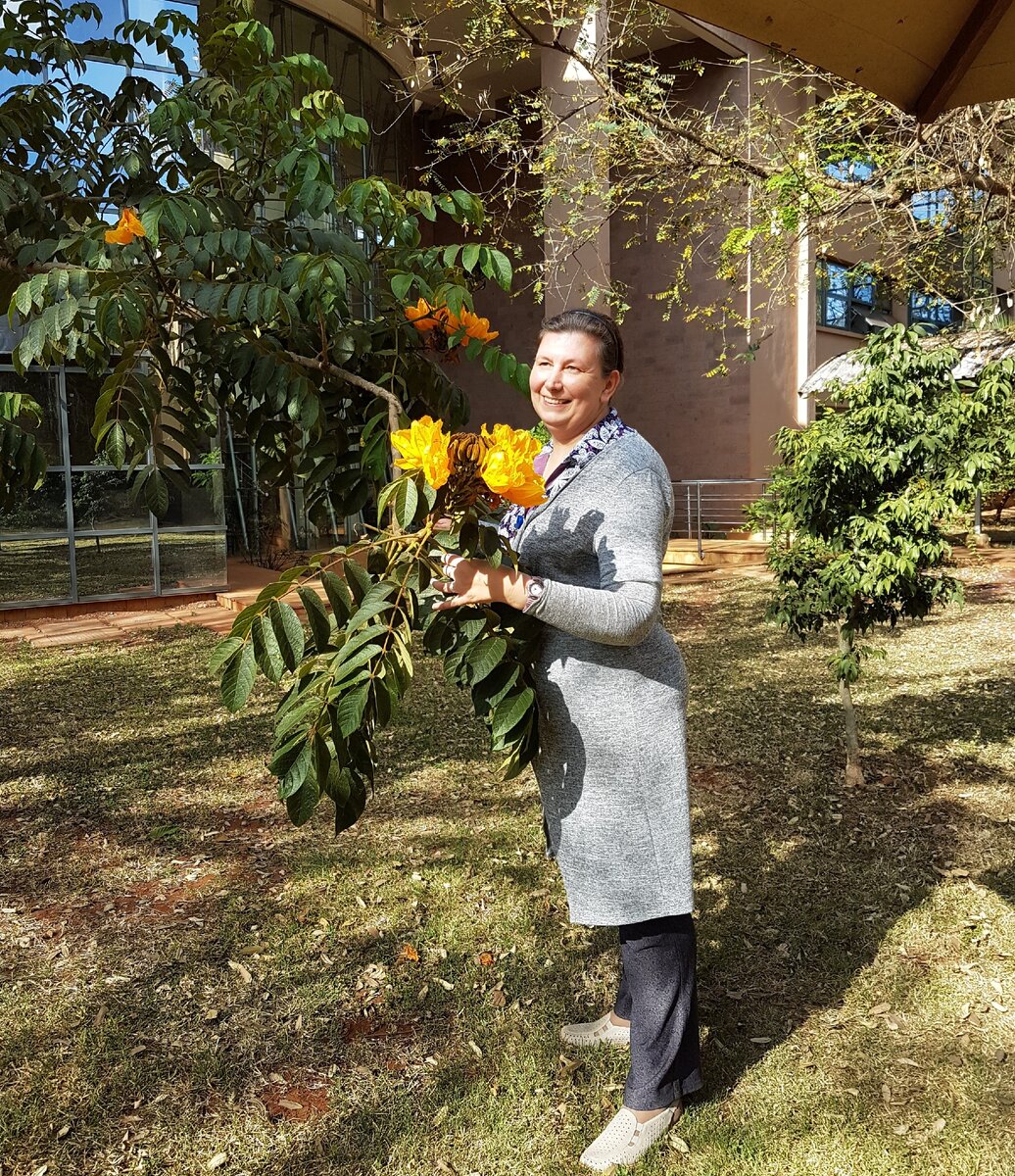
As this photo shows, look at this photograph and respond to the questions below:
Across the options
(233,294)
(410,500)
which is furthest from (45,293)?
(410,500)

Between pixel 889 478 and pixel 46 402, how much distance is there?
8955 mm

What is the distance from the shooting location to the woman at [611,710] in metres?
2.26

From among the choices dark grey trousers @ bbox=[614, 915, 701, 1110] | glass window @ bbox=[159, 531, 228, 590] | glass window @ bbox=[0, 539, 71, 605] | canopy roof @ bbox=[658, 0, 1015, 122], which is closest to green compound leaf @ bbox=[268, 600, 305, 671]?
dark grey trousers @ bbox=[614, 915, 701, 1110]

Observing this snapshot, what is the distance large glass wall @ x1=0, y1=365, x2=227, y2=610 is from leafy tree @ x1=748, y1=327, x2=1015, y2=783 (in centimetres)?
712

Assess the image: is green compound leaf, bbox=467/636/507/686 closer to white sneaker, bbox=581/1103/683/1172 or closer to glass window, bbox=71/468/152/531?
white sneaker, bbox=581/1103/683/1172

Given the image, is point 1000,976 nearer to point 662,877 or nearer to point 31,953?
point 662,877

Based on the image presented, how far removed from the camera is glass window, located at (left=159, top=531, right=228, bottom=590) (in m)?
11.1

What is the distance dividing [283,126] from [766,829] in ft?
12.1

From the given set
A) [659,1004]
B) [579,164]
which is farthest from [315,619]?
[579,164]

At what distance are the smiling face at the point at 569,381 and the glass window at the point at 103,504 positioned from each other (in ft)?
29.4

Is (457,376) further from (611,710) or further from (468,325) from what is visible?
(611,710)

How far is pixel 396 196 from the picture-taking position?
326 cm

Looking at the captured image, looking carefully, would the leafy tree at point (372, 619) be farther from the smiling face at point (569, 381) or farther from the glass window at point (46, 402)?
the glass window at point (46, 402)

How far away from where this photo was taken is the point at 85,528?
1049 cm
